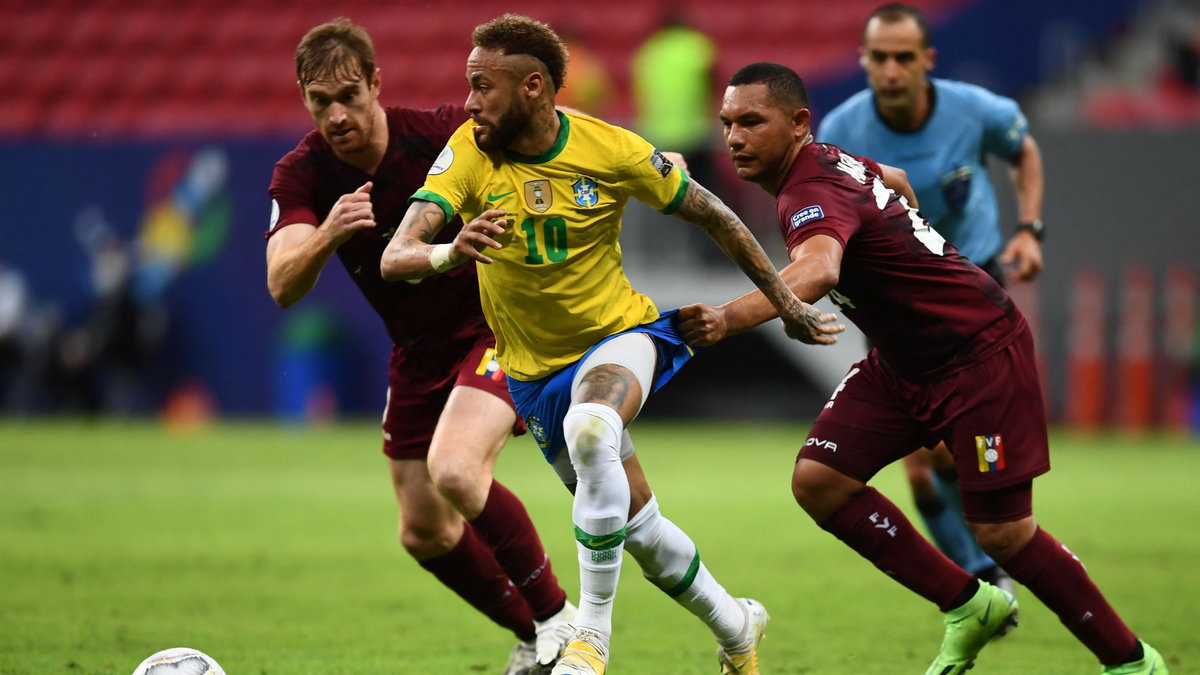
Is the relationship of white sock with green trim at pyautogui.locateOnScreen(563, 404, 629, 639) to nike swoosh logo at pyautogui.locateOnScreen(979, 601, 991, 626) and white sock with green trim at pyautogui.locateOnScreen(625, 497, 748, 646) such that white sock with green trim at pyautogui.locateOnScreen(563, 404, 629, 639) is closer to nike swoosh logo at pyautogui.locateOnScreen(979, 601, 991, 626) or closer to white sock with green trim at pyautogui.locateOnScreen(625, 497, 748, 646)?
white sock with green trim at pyautogui.locateOnScreen(625, 497, 748, 646)

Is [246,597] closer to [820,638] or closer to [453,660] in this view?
[453,660]

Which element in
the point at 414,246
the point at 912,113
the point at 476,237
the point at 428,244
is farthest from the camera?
the point at 912,113

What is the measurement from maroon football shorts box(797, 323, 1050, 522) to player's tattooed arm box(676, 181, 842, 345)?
0.46 m

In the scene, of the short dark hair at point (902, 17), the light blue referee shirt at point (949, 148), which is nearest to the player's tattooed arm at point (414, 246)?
the light blue referee shirt at point (949, 148)

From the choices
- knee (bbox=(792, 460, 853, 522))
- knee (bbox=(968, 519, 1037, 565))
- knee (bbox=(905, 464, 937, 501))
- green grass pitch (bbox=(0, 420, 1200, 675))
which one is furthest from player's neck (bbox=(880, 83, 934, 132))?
knee (bbox=(968, 519, 1037, 565))

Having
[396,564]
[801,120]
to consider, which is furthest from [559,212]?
[396,564]

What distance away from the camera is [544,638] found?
5863 mm

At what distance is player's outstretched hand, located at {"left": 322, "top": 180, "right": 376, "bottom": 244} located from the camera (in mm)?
5312

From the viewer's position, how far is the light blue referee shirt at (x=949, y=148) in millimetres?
7316

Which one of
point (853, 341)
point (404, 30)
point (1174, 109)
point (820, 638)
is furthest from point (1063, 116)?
point (820, 638)

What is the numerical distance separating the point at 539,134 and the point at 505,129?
0.13 meters

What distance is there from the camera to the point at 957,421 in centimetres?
529

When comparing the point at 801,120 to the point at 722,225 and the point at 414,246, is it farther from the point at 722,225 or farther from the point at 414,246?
the point at 414,246

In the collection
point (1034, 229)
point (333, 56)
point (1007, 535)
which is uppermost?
point (333, 56)
